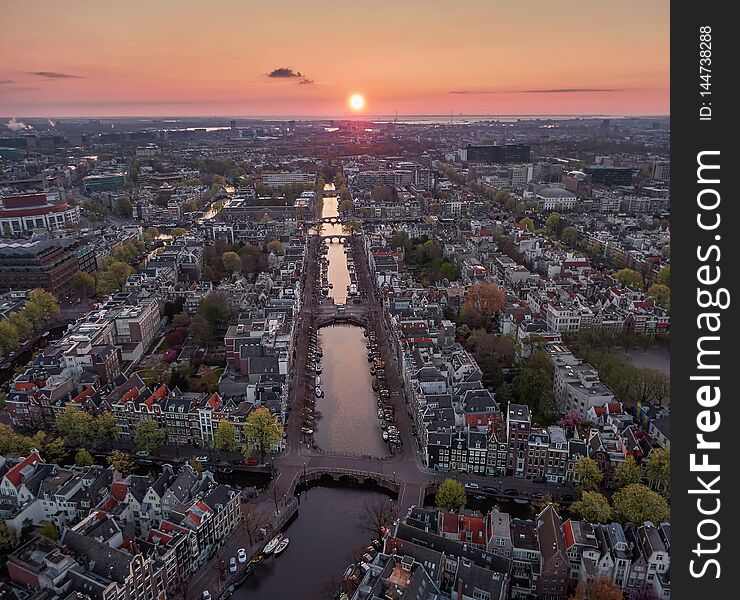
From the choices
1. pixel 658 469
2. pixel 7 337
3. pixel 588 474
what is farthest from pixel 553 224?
pixel 7 337

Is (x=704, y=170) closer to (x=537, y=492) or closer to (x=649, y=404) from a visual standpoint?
(x=537, y=492)

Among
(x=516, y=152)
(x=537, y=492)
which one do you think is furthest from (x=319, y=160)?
(x=537, y=492)

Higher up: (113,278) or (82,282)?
(113,278)

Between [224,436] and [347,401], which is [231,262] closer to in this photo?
[347,401]

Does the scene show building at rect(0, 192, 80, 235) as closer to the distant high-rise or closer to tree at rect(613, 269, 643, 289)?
tree at rect(613, 269, 643, 289)

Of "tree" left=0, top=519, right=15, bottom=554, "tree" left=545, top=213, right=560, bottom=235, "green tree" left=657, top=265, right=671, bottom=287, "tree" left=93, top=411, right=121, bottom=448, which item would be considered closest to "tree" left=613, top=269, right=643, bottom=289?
"green tree" left=657, top=265, right=671, bottom=287

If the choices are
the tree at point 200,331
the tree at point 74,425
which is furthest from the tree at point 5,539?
the tree at point 200,331
